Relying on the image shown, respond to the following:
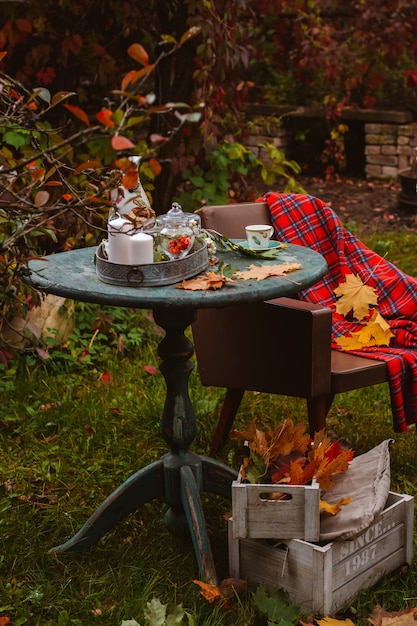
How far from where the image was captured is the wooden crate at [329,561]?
240 cm

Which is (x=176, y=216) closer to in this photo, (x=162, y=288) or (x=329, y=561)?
(x=162, y=288)

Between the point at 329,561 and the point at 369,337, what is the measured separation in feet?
3.68

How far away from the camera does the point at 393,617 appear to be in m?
2.39

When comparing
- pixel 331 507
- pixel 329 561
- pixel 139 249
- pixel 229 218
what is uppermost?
pixel 139 249

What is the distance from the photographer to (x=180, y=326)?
265 cm

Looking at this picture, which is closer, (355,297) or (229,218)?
(229,218)

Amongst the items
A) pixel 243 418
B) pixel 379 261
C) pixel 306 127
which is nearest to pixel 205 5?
pixel 379 261

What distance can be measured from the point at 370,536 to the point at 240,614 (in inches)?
16.5

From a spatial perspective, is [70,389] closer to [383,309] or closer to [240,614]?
[383,309]

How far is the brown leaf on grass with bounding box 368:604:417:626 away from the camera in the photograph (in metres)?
2.33

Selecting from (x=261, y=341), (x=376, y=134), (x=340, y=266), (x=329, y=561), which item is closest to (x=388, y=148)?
(x=376, y=134)

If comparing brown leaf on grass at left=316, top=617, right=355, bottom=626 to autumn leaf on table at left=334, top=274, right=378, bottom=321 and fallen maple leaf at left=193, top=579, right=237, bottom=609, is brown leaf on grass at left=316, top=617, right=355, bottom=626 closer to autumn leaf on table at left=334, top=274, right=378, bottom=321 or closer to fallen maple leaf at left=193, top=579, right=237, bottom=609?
fallen maple leaf at left=193, top=579, right=237, bottom=609

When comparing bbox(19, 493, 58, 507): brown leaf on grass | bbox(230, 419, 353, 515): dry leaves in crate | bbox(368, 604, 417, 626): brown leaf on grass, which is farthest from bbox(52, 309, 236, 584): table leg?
bbox(368, 604, 417, 626): brown leaf on grass

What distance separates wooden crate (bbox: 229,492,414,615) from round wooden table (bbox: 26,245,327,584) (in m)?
0.14
